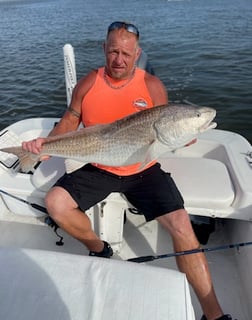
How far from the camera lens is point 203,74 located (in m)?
10.9

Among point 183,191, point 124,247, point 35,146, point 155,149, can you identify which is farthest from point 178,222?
point 35,146

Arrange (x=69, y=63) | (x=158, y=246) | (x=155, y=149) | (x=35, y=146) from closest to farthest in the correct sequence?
1. (x=155, y=149)
2. (x=35, y=146)
3. (x=158, y=246)
4. (x=69, y=63)

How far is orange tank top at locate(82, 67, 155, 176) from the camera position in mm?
3049

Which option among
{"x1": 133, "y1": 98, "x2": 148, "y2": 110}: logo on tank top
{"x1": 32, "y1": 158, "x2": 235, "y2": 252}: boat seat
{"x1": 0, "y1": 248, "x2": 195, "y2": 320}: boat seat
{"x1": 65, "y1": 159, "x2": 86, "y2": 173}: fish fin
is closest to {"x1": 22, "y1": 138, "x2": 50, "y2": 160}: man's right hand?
{"x1": 65, "y1": 159, "x2": 86, "y2": 173}: fish fin

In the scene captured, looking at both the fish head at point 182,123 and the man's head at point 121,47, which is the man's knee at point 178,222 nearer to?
the fish head at point 182,123

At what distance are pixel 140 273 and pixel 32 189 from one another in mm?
1814

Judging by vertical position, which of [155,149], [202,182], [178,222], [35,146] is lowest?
[178,222]

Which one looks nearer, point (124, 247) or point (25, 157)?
point (25, 157)

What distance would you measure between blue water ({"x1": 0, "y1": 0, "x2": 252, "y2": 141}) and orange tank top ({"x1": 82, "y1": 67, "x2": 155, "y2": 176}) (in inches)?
192

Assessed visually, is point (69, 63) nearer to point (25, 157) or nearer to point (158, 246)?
point (25, 157)

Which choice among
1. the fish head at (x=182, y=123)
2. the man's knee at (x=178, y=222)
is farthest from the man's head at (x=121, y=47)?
the man's knee at (x=178, y=222)

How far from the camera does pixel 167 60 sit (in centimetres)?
1229

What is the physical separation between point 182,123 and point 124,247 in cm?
154

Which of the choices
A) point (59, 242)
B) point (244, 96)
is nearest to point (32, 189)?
point (59, 242)
